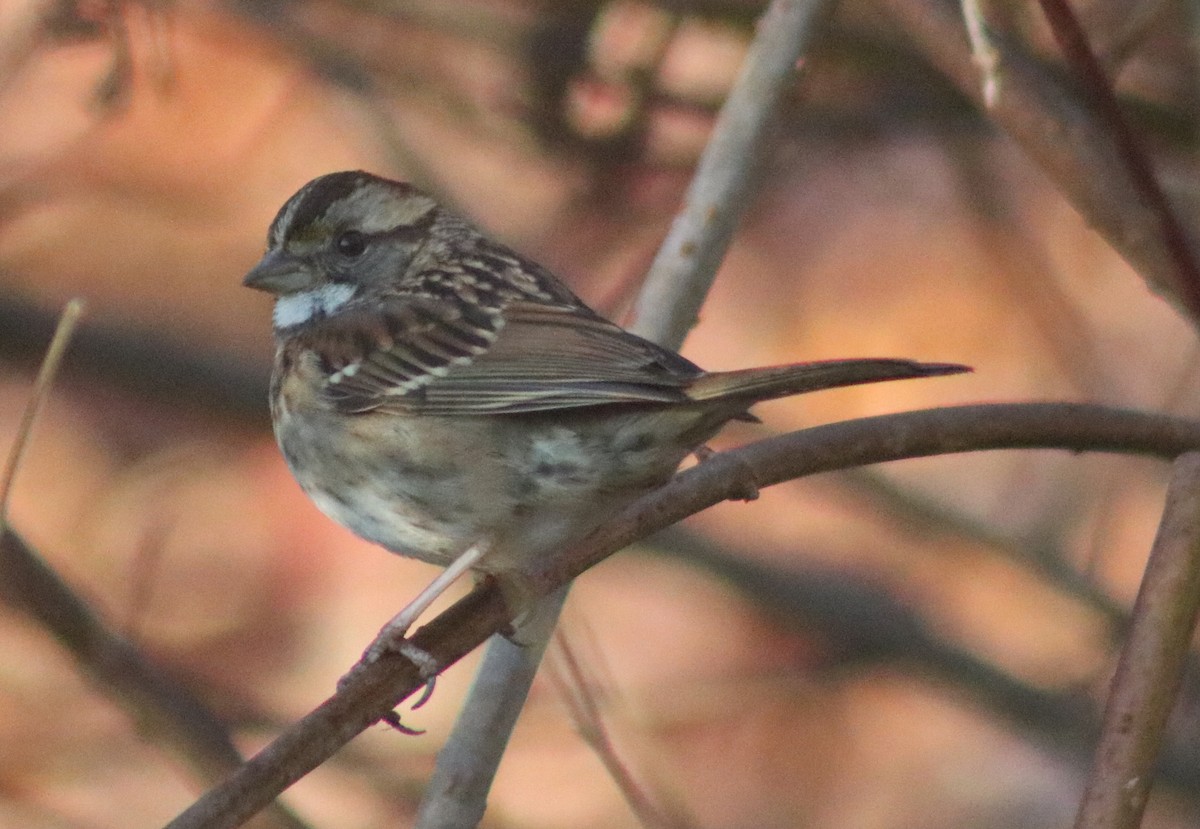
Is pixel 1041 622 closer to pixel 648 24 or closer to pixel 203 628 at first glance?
pixel 648 24

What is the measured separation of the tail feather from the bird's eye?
1070mm

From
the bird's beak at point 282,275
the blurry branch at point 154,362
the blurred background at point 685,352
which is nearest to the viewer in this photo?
A: the bird's beak at point 282,275

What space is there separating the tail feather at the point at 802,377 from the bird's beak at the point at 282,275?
106 cm

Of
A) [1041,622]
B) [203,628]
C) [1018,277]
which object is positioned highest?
[1018,277]

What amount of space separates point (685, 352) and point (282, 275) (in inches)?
102

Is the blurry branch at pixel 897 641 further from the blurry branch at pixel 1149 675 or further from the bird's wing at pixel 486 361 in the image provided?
the blurry branch at pixel 1149 675

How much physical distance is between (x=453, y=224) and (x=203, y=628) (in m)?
2.13

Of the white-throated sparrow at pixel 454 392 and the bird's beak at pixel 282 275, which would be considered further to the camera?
the bird's beak at pixel 282 275

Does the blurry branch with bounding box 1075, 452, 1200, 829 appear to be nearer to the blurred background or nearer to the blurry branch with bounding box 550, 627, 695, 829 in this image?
the blurry branch with bounding box 550, 627, 695, 829

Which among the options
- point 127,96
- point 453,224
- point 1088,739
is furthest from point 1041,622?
point 127,96

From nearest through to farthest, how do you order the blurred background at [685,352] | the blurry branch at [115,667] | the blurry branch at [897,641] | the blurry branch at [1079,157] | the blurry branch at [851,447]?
the blurry branch at [851,447]
the blurry branch at [115,667]
the blurry branch at [1079,157]
the blurry branch at [897,641]
the blurred background at [685,352]

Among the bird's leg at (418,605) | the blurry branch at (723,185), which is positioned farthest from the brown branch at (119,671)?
the blurry branch at (723,185)

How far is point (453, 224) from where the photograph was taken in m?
3.53

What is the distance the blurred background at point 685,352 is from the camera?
4.30 meters
